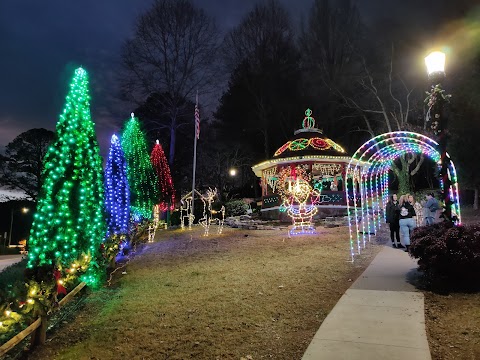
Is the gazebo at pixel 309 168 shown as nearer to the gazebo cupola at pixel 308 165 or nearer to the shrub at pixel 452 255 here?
the gazebo cupola at pixel 308 165

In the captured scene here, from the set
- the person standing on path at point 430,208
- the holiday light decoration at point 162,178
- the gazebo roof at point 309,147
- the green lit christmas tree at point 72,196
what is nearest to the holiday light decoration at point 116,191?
the green lit christmas tree at point 72,196

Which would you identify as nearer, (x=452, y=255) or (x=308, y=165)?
(x=452, y=255)

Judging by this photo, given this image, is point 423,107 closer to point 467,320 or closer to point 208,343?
point 467,320

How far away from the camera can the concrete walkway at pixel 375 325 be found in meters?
4.48

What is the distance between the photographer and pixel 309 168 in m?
23.3

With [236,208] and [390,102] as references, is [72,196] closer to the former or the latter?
[236,208]

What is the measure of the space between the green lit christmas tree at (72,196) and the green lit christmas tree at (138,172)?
961cm

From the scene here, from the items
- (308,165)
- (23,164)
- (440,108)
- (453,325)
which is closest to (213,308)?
(453,325)

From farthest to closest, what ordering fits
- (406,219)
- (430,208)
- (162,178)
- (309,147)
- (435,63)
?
(162,178), (309,147), (430,208), (406,219), (435,63)

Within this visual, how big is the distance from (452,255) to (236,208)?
2208 centimetres

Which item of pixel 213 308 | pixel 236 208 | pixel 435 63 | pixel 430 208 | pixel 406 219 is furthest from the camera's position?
pixel 236 208

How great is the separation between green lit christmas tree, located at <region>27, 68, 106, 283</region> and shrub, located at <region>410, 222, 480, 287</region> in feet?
22.3

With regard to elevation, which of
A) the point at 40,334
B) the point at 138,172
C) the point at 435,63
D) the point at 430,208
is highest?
the point at 435,63

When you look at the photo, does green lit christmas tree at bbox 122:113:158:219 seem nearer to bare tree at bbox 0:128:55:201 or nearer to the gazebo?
the gazebo
